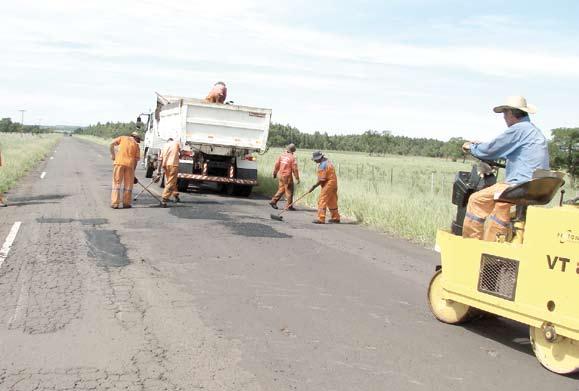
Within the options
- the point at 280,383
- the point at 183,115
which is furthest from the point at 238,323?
the point at 183,115

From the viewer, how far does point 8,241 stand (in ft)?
30.2

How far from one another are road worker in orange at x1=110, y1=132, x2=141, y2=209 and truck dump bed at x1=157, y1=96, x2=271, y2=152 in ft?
9.06

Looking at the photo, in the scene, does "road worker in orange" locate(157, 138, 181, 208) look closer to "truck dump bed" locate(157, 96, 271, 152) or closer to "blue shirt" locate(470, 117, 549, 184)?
"truck dump bed" locate(157, 96, 271, 152)

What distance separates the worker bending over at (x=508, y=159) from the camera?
548 cm

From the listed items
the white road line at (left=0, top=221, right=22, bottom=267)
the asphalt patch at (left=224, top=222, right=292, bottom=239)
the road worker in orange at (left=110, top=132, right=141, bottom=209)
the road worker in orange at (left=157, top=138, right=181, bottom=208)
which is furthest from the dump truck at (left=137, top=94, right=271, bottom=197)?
the white road line at (left=0, top=221, right=22, bottom=267)

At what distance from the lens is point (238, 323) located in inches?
221

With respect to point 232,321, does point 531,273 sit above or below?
above

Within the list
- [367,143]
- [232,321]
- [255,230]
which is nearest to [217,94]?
[255,230]

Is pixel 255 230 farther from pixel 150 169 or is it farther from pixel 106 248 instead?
pixel 150 169

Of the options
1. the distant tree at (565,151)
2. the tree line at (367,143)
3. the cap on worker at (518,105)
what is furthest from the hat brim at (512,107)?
the tree line at (367,143)

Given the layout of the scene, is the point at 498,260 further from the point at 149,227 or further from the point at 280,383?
the point at 149,227

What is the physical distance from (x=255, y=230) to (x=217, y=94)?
322 inches

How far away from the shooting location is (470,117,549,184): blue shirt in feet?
18.1

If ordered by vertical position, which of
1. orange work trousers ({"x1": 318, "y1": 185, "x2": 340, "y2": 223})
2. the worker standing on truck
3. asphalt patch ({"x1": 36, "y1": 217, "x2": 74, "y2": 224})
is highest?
the worker standing on truck
